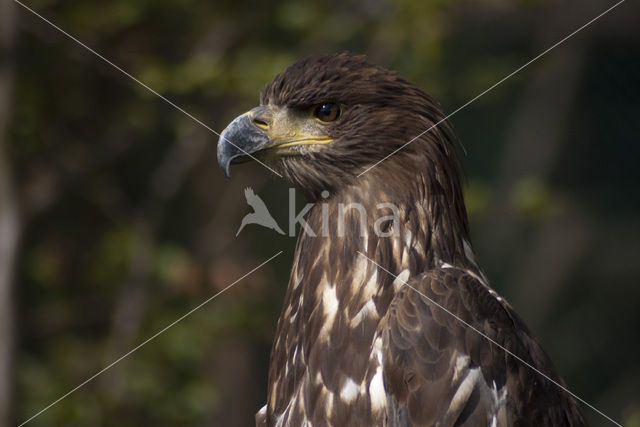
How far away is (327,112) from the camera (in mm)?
3225

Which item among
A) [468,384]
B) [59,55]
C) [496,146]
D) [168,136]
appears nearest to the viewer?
[468,384]

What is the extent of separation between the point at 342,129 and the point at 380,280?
0.54 m

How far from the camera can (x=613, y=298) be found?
820cm

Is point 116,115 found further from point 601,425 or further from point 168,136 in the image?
point 601,425

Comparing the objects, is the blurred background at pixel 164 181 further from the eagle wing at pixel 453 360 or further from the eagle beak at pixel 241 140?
the eagle wing at pixel 453 360

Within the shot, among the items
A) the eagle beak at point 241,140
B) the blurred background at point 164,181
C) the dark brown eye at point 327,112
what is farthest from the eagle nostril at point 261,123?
the blurred background at point 164,181

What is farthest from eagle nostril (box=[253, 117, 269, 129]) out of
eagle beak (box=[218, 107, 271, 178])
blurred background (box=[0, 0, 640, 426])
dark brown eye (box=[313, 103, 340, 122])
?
blurred background (box=[0, 0, 640, 426])

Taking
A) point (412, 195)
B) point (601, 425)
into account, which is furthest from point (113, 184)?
point (601, 425)

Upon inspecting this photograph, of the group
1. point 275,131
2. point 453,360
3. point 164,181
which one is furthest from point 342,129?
point 164,181

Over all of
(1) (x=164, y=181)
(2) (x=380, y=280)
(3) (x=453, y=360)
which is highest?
(1) (x=164, y=181)

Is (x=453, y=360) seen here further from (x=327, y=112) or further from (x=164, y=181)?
(x=164, y=181)

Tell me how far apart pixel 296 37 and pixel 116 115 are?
1220mm

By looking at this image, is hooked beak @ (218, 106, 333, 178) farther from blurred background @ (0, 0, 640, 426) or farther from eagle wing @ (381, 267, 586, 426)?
blurred background @ (0, 0, 640, 426)

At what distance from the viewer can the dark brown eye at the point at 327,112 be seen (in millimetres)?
3215
